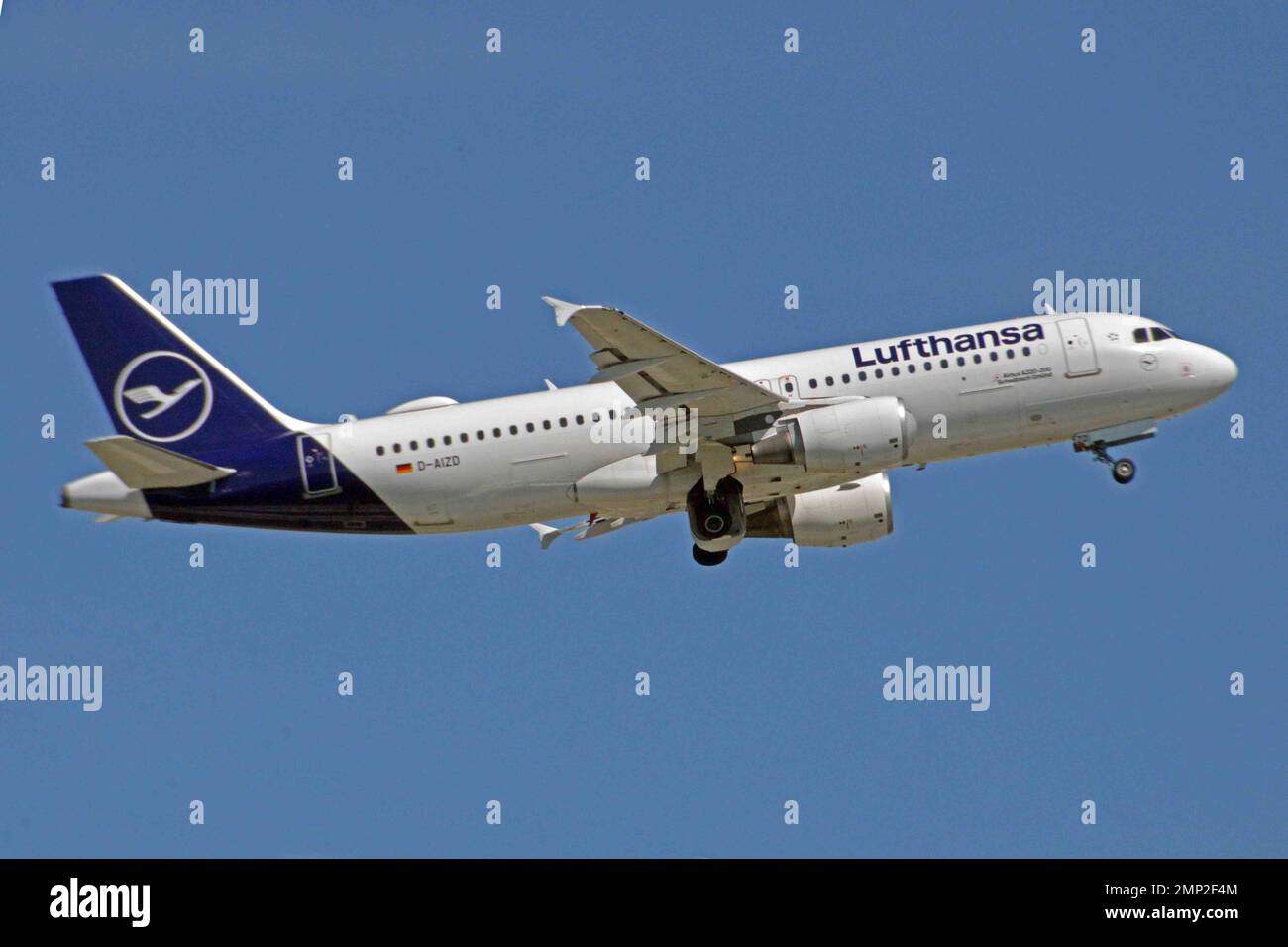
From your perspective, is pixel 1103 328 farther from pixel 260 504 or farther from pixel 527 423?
pixel 260 504

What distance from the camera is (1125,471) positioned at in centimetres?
5416

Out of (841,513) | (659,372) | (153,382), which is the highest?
(153,382)

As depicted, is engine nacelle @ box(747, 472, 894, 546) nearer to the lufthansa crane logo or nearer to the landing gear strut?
the landing gear strut

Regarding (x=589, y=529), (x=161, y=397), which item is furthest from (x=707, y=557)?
(x=161, y=397)

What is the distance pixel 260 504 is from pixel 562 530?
9030 mm

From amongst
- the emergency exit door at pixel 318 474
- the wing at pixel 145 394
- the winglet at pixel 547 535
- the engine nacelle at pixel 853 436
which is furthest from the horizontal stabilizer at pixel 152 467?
the engine nacelle at pixel 853 436

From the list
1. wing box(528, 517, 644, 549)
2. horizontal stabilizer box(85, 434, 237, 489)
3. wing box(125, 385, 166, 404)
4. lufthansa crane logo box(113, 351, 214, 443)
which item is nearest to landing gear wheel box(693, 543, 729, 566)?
wing box(528, 517, 644, 549)

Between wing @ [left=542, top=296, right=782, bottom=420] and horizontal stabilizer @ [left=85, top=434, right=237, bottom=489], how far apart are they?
10.5m

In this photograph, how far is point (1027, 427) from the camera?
52938mm

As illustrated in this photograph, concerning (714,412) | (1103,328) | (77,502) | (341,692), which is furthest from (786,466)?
(77,502)

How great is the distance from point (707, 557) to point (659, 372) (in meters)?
7.92

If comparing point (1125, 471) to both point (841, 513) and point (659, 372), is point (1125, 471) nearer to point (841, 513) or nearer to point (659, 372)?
point (841, 513)

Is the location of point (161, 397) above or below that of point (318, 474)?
above

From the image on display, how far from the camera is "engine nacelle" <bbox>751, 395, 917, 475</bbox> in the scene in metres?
50.7
